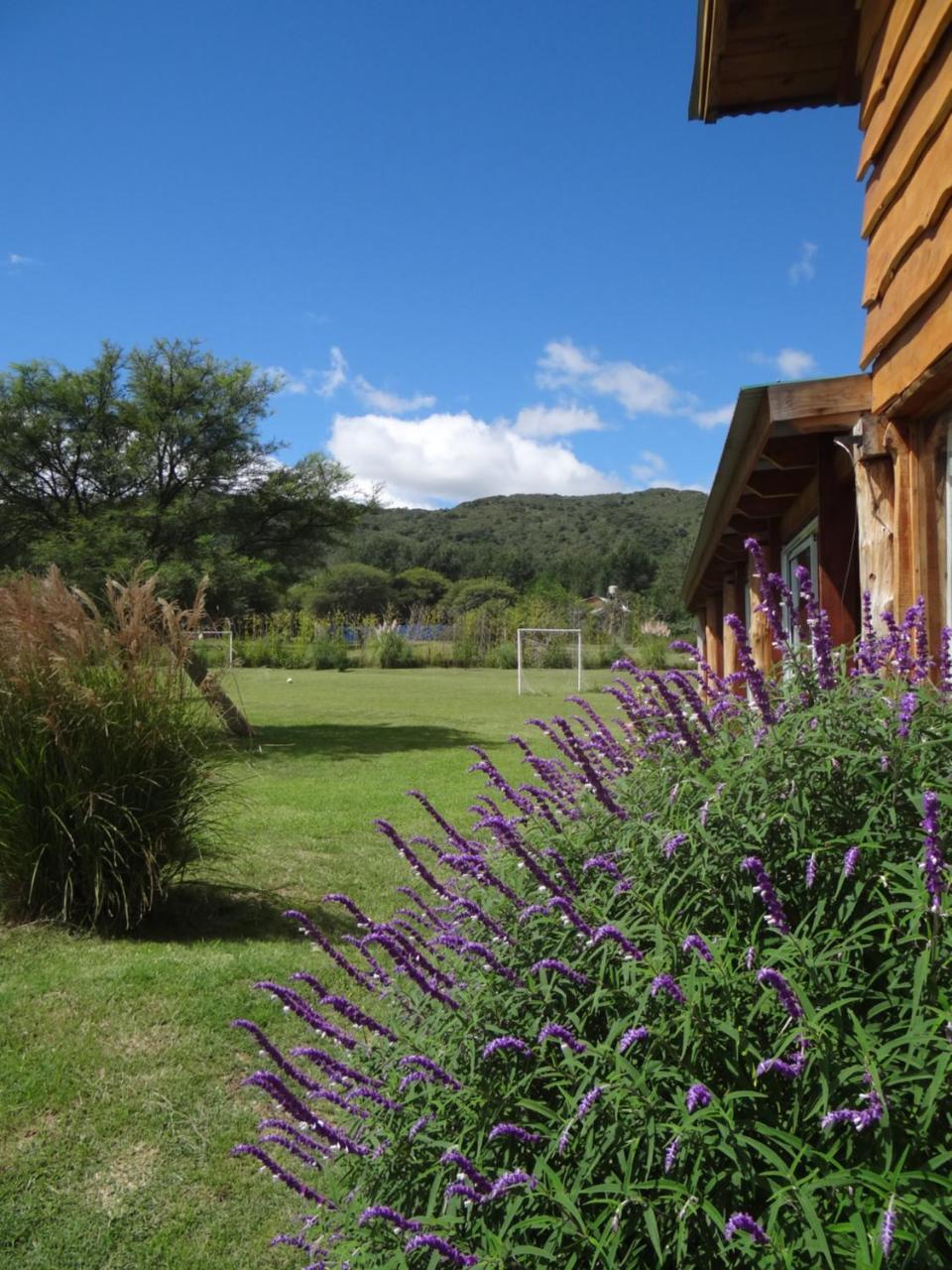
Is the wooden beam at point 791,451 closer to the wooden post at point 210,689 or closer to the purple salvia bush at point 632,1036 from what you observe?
the wooden post at point 210,689

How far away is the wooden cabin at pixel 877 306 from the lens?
3.43 meters

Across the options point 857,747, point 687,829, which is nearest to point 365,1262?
point 687,829

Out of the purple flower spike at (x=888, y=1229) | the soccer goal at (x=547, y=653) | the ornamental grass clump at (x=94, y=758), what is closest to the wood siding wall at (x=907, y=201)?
the purple flower spike at (x=888, y=1229)

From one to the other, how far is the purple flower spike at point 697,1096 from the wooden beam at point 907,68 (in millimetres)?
3462

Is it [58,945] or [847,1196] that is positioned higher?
[847,1196]

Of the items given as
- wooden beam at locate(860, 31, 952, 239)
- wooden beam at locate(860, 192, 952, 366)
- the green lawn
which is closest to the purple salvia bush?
the green lawn

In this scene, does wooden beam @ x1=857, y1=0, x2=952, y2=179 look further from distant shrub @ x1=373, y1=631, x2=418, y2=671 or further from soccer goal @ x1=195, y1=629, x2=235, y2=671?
distant shrub @ x1=373, y1=631, x2=418, y2=671

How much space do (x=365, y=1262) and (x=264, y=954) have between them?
3.55 meters

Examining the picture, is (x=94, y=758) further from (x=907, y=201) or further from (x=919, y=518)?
(x=907, y=201)

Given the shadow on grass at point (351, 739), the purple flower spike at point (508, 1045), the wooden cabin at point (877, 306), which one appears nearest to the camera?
the purple flower spike at point (508, 1045)

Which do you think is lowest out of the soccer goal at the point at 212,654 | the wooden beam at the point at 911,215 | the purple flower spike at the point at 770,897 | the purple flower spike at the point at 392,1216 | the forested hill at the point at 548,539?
the purple flower spike at the point at 392,1216

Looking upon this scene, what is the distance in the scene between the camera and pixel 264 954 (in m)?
5.02

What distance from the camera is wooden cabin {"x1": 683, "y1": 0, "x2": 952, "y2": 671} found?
343 cm

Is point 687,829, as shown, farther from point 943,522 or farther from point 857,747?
point 943,522
